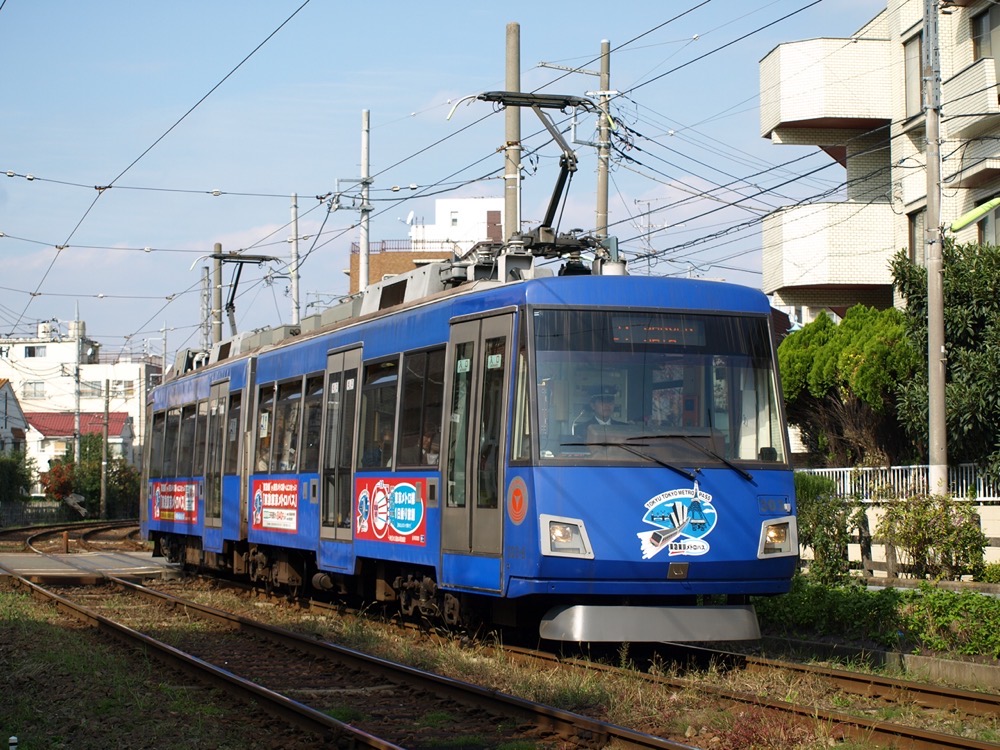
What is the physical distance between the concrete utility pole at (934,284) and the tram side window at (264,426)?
31.0 ft

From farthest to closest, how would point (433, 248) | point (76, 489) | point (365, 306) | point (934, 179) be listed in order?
point (433, 248), point (76, 489), point (934, 179), point (365, 306)

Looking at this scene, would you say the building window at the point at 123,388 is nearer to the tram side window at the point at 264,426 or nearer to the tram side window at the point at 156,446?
the tram side window at the point at 156,446

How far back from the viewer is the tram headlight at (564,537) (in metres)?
10.6

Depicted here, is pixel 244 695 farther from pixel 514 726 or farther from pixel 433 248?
pixel 433 248

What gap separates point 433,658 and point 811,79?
843 inches

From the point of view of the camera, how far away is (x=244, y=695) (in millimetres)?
10398

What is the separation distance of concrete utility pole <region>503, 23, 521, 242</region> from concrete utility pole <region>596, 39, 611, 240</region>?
14.6 feet

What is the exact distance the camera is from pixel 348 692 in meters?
10.7

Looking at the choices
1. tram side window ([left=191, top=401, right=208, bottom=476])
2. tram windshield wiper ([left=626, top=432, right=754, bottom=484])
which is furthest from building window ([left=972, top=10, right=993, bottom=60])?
tram windshield wiper ([left=626, top=432, right=754, bottom=484])

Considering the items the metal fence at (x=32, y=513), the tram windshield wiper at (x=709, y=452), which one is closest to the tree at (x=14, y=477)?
the metal fence at (x=32, y=513)

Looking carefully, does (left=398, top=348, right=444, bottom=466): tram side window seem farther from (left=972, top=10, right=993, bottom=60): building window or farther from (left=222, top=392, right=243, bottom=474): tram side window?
(left=972, top=10, right=993, bottom=60): building window

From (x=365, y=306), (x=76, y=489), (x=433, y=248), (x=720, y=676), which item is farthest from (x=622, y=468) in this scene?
(x=433, y=248)

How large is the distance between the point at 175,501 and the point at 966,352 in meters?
13.7

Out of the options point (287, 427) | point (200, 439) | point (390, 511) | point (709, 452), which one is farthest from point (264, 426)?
point (709, 452)
